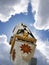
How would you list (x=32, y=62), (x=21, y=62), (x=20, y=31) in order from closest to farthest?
(x=32, y=62) < (x=21, y=62) < (x=20, y=31)

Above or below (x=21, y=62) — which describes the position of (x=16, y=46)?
above

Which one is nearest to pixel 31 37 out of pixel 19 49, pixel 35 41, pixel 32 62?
pixel 35 41

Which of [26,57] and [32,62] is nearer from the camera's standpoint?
[32,62]

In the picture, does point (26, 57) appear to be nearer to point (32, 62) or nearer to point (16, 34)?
point (16, 34)

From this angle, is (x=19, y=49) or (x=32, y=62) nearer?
(x=32, y=62)

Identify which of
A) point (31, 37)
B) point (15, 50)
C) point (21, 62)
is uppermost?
point (31, 37)

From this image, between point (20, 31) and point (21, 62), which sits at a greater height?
point (20, 31)

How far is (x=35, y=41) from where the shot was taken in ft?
72.0

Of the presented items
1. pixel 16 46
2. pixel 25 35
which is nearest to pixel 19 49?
pixel 16 46

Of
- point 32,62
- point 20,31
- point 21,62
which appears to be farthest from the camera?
point 20,31

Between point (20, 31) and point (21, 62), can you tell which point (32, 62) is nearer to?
point (21, 62)

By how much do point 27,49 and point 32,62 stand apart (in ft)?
23.6

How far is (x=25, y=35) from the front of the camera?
870 inches

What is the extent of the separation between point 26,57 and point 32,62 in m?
6.91
